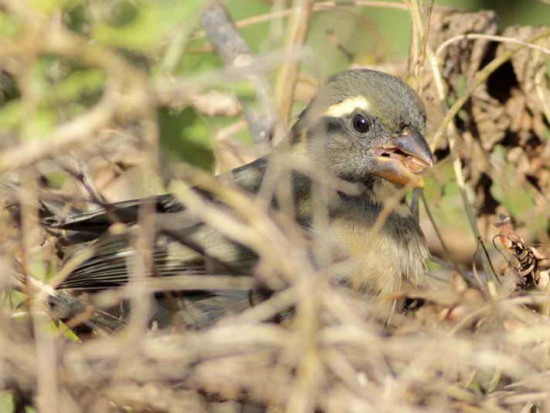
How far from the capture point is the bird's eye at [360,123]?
496 cm

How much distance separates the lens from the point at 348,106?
5023mm

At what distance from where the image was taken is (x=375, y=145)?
4934mm

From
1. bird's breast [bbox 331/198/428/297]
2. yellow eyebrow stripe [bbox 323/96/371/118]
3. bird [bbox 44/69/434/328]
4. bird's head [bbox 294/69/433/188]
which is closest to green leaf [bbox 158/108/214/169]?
bird [bbox 44/69/434/328]

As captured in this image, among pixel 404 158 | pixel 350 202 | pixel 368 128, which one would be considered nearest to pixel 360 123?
pixel 368 128

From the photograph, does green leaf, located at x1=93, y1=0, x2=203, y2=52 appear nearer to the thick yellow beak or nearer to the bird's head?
the bird's head

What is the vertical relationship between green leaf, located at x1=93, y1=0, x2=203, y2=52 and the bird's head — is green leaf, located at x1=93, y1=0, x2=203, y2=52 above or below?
above

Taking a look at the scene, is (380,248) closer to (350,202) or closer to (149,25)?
(350,202)

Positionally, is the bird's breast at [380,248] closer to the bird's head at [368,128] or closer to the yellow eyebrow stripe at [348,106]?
the bird's head at [368,128]

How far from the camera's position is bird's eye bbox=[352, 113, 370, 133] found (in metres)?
4.96

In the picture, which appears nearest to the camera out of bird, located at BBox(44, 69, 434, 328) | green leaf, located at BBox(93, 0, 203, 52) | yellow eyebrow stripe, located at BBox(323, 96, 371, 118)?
green leaf, located at BBox(93, 0, 203, 52)

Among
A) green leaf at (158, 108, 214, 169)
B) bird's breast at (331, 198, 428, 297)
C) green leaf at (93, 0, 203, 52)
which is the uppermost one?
green leaf at (93, 0, 203, 52)

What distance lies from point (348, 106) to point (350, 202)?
0.48 m

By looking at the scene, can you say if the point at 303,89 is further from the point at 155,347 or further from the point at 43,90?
the point at 155,347

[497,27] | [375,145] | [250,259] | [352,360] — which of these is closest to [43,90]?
[250,259]
